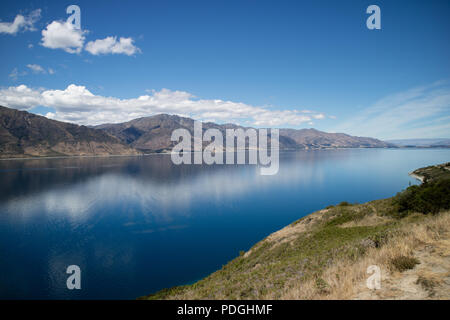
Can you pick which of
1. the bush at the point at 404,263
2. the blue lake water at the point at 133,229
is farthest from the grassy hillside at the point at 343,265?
the blue lake water at the point at 133,229

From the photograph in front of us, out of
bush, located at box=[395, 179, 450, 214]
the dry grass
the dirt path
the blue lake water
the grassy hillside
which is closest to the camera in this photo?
the dirt path

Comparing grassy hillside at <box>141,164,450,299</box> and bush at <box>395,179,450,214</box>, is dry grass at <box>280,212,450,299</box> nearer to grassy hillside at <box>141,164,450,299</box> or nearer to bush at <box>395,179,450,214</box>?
grassy hillside at <box>141,164,450,299</box>

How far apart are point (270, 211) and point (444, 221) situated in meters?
37.9

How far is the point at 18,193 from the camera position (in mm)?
64375

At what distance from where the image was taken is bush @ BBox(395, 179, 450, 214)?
61.6 feet

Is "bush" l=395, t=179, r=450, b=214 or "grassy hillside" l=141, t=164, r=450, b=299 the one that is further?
"bush" l=395, t=179, r=450, b=214

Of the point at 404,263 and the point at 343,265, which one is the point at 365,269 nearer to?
the point at 404,263

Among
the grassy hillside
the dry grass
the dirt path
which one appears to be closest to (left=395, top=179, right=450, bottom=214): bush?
the grassy hillside

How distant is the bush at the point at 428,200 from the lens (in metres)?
18.8

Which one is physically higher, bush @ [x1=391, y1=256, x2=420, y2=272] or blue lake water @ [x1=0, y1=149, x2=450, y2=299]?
bush @ [x1=391, y1=256, x2=420, y2=272]

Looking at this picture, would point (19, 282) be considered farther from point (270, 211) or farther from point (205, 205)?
point (270, 211)

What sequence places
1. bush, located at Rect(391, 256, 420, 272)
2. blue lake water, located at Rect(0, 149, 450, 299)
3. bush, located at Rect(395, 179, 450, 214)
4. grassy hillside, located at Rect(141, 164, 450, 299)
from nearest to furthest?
grassy hillside, located at Rect(141, 164, 450, 299), bush, located at Rect(391, 256, 420, 272), bush, located at Rect(395, 179, 450, 214), blue lake water, located at Rect(0, 149, 450, 299)

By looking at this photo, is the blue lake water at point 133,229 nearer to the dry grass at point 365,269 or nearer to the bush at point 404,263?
the dry grass at point 365,269

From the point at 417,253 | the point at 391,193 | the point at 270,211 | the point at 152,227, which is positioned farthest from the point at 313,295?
the point at 391,193
